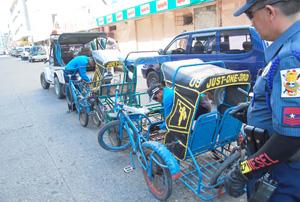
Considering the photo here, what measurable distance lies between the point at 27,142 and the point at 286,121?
4.86 metres

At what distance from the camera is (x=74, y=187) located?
309 centimetres

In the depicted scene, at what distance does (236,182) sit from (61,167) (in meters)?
3.02

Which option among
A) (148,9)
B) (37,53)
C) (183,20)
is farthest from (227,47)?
(37,53)

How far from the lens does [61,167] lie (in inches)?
143

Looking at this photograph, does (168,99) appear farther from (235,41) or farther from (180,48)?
(180,48)

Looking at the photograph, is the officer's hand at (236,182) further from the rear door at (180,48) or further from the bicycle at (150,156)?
the rear door at (180,48)

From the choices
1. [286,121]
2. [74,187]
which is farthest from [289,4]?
[74,187]

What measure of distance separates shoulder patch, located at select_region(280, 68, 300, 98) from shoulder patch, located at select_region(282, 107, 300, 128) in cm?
7

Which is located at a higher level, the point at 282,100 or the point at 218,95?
the point at 282,100

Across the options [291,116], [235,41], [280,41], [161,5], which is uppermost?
[161,5]

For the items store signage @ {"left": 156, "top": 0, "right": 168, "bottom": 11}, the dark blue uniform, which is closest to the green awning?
store signage @ {"left": 156, "top": 0, "right": 168, "bottom": 11}

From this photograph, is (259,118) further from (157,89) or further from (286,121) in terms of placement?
(157,89)

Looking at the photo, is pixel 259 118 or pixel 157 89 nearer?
pixel 259 118

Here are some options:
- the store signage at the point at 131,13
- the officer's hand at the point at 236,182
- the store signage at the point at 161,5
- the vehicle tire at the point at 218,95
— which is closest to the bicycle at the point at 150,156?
the officer's hand at the point at 236,182
